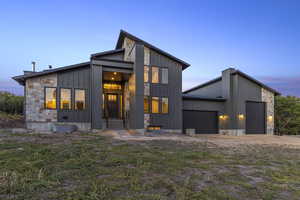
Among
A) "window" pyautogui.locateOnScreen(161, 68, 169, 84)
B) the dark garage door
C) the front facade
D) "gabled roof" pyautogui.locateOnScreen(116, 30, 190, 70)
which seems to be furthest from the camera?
the dark garage door

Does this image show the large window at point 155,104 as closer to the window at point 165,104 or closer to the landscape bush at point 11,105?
the window at point 165,104

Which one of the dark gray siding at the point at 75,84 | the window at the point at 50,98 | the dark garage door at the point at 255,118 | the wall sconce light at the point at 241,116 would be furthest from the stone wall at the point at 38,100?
the dark garage door at the point at 255,118

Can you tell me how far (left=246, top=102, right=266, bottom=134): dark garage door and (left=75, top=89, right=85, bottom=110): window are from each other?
1551 centimetres

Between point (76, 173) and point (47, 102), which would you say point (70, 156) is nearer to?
point (76, 173)

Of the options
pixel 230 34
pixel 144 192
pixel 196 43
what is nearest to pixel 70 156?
pixel 144 192

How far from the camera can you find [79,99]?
11414 mm

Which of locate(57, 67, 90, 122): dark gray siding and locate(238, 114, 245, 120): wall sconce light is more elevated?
locate(57, 67, 90, 122): dark gray siding

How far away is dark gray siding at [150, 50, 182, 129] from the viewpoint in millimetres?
12508

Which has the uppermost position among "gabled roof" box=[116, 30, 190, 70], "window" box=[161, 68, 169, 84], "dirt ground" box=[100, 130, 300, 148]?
"gabled roof" box=[116, 30, 190, 70]

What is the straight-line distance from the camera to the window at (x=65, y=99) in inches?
434

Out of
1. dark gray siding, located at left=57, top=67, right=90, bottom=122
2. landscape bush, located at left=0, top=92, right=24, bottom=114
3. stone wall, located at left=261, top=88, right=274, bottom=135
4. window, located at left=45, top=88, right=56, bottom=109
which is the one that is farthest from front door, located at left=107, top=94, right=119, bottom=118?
stone wall, located at left=261, top=88, right=274, bottom=135

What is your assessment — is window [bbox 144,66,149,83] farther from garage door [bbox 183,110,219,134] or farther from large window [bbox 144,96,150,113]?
garage door [bbox 183,110,219,134]

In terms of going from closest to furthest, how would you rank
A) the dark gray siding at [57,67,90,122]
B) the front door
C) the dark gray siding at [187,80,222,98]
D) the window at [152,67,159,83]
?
the dark gray siding at [57,67,90,122] → the window at [152,67,159,83] → the front door → the dark gray siding at [187,80,222,98]

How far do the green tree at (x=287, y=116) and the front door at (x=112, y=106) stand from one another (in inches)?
784
